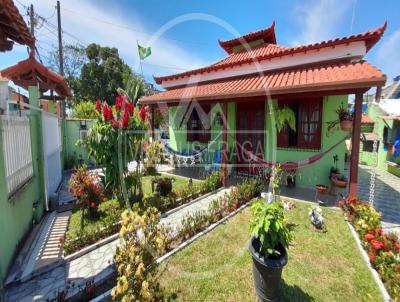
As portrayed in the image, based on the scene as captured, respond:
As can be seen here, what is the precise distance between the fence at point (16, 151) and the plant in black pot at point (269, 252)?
4.10 m

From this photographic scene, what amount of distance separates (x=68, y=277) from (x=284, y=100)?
7.52 metres

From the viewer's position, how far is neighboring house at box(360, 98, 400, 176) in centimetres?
1005

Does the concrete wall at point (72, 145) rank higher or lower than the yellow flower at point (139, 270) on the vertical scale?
higher

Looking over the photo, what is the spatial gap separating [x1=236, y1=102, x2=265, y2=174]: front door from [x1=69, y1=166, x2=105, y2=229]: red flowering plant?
18.5 feet

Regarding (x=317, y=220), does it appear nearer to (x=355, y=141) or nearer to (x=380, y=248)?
(x=380, y=248)

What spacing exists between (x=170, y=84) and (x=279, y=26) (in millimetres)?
6329

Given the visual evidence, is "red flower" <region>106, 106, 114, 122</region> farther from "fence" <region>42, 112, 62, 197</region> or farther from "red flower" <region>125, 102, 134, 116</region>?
"fence" <region>42, 112, 62, 197</region>

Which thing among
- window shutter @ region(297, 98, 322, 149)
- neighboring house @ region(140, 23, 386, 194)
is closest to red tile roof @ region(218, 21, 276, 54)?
neighboring house @ region(140, 23, 386, 194)

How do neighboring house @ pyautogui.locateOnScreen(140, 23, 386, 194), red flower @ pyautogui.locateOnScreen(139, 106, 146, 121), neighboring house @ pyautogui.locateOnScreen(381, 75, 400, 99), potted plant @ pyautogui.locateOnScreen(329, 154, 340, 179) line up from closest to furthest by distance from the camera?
red flower @ pyautogui.locateOnScreen(139, 106, 146, 121) → neighboring house @ pyautogui.locateOnScreen(140, 23, 386, 194) → potted plant @ pyautogui.locateOnScreen(329, 154, 340, 179) → neighboring house @ pyautogui.locateOnScreen(381, 75, 400, 99)

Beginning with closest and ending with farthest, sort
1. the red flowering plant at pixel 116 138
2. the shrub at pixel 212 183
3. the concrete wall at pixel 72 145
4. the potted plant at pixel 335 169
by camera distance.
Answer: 1. the red flowering plant at pixel 116 138
2. the potted plant at pixel 335 169
3. the shrub at pixel 212 183
4. the concrete wall at pixel 72 145

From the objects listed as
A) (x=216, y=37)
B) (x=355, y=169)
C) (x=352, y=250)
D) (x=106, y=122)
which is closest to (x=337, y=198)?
(x=355, y=169)

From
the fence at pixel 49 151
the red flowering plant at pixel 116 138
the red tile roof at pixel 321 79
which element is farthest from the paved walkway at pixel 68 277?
the red tile roof at pixel 321 79

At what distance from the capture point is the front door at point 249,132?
27.6 ft

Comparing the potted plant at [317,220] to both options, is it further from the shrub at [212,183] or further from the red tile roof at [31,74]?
the red tile roof at [31,74]
